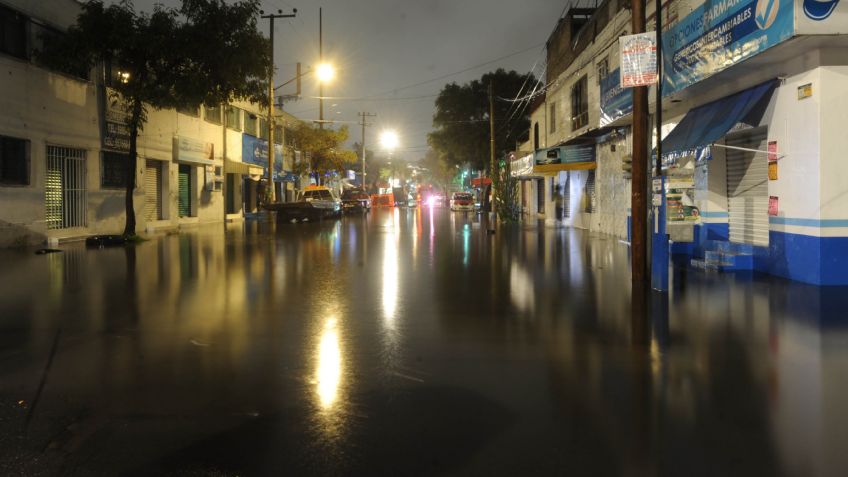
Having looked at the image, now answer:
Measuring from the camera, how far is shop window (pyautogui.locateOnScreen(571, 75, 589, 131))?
26.7 meters

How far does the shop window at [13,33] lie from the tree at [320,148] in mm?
31348

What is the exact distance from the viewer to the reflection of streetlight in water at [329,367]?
5.32 metres

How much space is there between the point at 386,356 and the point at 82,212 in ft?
68.6

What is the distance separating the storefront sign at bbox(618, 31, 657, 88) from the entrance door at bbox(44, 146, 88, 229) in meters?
18.5

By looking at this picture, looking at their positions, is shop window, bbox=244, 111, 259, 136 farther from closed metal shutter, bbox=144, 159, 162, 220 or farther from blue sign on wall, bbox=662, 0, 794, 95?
blue sign on wall, bbox=662, 0, 794, 95

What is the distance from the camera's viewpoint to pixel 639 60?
1100cm

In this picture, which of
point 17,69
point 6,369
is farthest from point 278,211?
point 6,369

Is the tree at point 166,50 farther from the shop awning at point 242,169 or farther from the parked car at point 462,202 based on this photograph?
the parked car at point 462,202

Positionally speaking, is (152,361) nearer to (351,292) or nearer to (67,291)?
(351,292)

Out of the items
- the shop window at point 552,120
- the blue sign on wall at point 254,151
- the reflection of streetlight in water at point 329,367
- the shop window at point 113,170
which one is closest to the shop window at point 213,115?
the blue sign on wall at point 254,151

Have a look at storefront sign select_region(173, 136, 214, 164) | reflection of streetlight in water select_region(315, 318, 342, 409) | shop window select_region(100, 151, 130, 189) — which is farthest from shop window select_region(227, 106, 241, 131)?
reflection of streetlight in water select_region(315, 318, 342, 409)

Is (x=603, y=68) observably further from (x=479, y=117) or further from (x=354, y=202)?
(x=479, y=117)

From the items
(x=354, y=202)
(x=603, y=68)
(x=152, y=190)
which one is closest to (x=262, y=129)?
(x=354, y=202)

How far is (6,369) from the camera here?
240 inches
